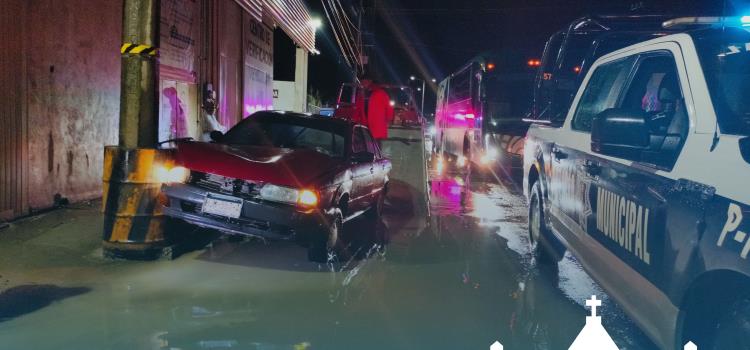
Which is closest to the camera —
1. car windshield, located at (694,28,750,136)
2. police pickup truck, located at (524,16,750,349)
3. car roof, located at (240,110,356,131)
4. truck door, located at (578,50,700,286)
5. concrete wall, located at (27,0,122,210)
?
police pickup truck, located at (524,16,750,349)

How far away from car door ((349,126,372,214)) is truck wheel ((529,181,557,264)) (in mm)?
2071

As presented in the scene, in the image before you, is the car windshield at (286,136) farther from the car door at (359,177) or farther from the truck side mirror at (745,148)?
the truck side mirror at (745,148)

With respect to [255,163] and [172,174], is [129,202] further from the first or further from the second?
[255,163]

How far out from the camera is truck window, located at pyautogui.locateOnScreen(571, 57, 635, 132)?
15.5 feet

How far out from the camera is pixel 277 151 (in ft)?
23.4

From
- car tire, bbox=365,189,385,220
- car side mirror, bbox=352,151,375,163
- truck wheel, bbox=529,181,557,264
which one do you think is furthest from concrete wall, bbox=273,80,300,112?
truck wheel, bbox=529,181,557,264

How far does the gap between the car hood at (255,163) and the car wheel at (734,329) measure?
4.11 m

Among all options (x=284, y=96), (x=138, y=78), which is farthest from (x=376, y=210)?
(x=284, y=96)

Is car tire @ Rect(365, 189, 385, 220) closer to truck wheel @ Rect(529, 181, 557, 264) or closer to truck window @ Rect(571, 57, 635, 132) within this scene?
truck wheel @ Rect(529, 181, 557, 264)

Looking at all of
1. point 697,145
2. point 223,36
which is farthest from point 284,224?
point 223,36

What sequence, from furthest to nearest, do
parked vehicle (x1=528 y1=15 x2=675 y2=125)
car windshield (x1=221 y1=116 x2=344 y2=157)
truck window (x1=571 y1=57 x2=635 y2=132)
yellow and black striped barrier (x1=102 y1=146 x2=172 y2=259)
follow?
car windshield (x1=221 y1=116 x2=344 y2=157) → parked vehicle (x1=528 y1=15 x2=675 y2=125) → yellow and black striped barrier (x1=102 y1=146 x2=172 y2=259) → truck window (x1=571 y1=57 x2=635 y2=132)

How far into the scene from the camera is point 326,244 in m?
6.57

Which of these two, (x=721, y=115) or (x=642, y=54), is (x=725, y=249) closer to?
(x=721, y=115)

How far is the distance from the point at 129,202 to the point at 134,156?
0.45m
